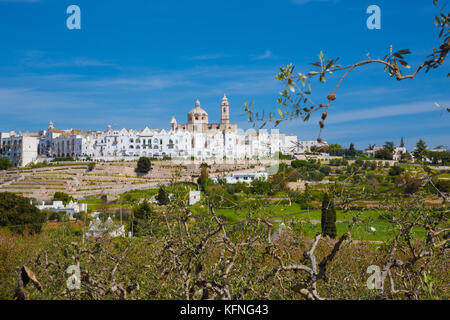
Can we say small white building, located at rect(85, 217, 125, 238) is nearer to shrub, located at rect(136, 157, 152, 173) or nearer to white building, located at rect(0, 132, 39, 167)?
shrub, located at rect(136, 157, 152, 173)

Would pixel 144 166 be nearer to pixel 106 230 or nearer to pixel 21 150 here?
pixel 21 150

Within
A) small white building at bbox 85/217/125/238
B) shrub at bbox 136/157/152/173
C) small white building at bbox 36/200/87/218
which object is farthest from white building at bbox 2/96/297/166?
small white building at bbox 85/217/125/238

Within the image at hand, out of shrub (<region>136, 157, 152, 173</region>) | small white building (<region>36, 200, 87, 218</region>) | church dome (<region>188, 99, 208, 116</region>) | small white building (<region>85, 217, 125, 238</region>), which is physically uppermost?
church dome (<region>188, 99, 208, 116</region>)

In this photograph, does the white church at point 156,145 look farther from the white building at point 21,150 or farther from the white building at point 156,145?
the white building at point 21,150

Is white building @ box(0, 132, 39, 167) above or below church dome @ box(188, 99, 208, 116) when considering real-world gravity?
below

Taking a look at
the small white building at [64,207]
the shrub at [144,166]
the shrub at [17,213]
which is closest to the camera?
the shrub at [17,213]

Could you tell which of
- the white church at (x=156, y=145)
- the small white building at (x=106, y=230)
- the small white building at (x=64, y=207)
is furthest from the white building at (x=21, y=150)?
the small white building at (x=106, y=230)

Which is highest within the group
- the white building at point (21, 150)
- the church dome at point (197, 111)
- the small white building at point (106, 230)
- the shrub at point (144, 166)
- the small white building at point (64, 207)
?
the church dome at point (197, 111)

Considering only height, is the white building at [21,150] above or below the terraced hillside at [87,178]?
above

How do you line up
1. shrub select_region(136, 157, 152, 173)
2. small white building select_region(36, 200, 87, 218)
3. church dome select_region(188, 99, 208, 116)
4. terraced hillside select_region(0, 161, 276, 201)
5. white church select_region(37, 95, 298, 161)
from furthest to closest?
1. church dome select_region(188, 99, 208, 116)
2. white church select_region(37, 95, 298, 161)
3. shrub select_region(136, 157, 152, 173)
4. terraced hillside select_region(0, 161, 276, 201)
5. small white building select_region(36, 200, 87, 218)

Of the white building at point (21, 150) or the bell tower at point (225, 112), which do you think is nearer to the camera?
the white building at point (21, 150)

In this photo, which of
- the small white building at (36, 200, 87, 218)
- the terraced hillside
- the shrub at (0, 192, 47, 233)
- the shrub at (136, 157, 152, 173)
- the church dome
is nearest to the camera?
the shrub at (0, 192, 47, 233)
